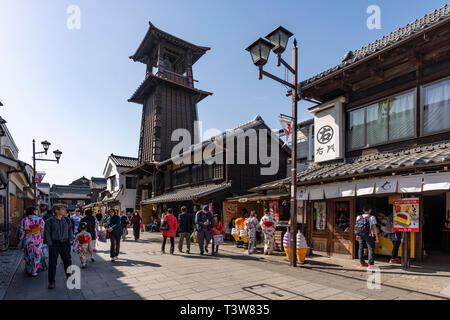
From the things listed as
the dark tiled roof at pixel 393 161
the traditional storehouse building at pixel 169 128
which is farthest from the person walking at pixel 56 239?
the traditional storehouse building at pixel 169 128

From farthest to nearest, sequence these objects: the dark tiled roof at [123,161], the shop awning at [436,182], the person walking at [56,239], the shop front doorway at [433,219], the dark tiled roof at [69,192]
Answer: the dark tiled roof at [69,192]
the dark tiled roof at [123,161]
the shop front doorway at [433,219]
the shop awning at [436,182]
the person walking at [56,239]

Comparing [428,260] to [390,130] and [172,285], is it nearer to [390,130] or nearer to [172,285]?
[390,130]

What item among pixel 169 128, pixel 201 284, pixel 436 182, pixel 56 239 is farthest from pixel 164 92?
pixel 436 182

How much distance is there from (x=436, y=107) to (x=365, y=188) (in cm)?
326

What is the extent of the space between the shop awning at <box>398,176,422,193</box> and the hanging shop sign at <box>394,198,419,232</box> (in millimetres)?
590

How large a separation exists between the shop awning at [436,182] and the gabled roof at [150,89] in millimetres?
25559

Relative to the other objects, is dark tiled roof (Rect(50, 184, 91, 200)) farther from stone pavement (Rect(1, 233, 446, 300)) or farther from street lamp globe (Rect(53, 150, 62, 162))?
stone pavement (Rect(1, 233, 446, 300))

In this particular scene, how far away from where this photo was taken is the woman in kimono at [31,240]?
7.30 metres

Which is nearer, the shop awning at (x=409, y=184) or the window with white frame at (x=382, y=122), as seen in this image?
the shop awning at (x=409, y=184)

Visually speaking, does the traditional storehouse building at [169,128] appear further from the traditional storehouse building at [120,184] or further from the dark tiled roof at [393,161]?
the dark tiled roof at [393,161]

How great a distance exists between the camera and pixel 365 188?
848cm

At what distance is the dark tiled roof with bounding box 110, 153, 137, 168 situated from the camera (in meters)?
35.1

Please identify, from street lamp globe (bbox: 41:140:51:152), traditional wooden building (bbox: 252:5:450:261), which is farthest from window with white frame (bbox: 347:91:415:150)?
street lamp globe (bbox: 41:140:51:152)
